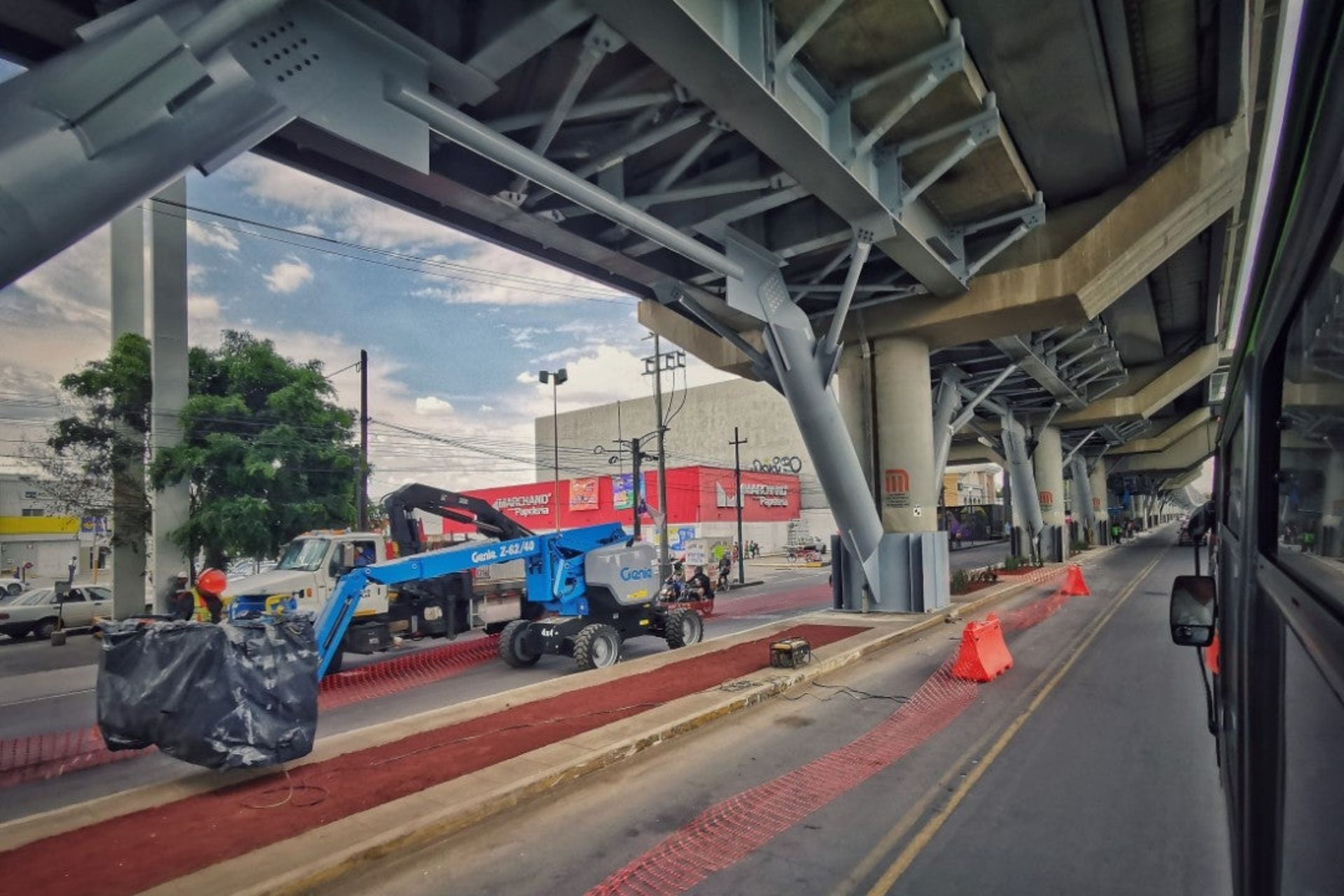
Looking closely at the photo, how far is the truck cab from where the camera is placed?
13484 millimetres

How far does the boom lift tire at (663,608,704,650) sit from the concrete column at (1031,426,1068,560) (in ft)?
96.0

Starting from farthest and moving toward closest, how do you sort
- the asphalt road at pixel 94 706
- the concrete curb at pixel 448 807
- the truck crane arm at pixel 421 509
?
1. the truck crane arm at pixel 421 509
2. the asphalt road at pixel 94 706
3. the concrete curb at pixel 448 807

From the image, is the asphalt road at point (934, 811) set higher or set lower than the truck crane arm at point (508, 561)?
lower

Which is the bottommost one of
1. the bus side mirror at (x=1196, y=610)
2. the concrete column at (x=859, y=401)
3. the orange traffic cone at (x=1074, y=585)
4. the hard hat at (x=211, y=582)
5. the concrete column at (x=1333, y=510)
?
the orange traffic cone at (x=1074, y=585)

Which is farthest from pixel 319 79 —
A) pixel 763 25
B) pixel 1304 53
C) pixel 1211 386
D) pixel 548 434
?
pixel 548 434

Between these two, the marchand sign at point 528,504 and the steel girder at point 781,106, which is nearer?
the steel girder at point 781,106

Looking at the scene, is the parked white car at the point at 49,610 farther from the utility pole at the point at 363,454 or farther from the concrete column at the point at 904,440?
the concrete column at the point at 904,440

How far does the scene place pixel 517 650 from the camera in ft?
42.1

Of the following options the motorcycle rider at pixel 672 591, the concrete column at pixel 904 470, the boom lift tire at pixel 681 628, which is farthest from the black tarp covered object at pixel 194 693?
the concrete column at pixel 904 470

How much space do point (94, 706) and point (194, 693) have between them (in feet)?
26.8

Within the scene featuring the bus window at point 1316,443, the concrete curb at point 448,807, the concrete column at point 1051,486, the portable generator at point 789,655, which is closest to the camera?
the bus window at point 1316,443

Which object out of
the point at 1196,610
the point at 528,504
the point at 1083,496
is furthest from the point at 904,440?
the point at 528,504

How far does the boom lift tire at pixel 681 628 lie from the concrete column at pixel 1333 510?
1249cm

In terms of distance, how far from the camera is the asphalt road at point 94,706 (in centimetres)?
764
